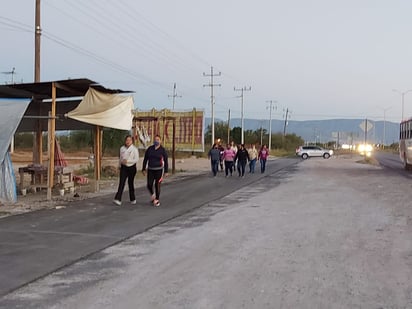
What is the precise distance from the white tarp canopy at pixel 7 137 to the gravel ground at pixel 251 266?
444 centimetres

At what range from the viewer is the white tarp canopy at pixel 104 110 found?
52.8 feet

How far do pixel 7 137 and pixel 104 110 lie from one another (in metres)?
3.58

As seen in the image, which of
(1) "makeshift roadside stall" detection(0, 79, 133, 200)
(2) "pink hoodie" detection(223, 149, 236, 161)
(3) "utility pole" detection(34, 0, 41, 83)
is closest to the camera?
(1) "makeshift roadside stall" detection(0, 79, 133, 200)

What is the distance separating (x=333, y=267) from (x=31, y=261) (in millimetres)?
4102

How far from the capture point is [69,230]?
10562 mm

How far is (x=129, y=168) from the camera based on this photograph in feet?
47.9

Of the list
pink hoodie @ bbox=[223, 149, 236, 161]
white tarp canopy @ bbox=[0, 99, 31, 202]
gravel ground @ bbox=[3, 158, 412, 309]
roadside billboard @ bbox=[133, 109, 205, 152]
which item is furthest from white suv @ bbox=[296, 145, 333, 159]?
white tarp canopy @ bbox=[0, 99, 31, 202]

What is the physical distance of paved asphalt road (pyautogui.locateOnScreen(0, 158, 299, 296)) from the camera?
7.68 meters

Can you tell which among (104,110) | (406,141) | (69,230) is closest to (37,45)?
(104,110)

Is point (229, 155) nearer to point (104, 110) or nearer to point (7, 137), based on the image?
point (104, 110)

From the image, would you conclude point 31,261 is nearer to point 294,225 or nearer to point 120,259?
point 120,259

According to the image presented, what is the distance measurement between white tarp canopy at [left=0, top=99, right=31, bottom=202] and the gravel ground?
4444 millimetres

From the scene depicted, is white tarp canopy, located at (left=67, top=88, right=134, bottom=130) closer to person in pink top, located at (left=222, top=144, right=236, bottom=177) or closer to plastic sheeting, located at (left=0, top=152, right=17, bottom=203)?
plastic sheeting, located at (left=0, top=152, right=17, bottom=203)

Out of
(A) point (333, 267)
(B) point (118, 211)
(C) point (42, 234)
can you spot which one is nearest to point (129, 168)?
(B) point (118, 211)
